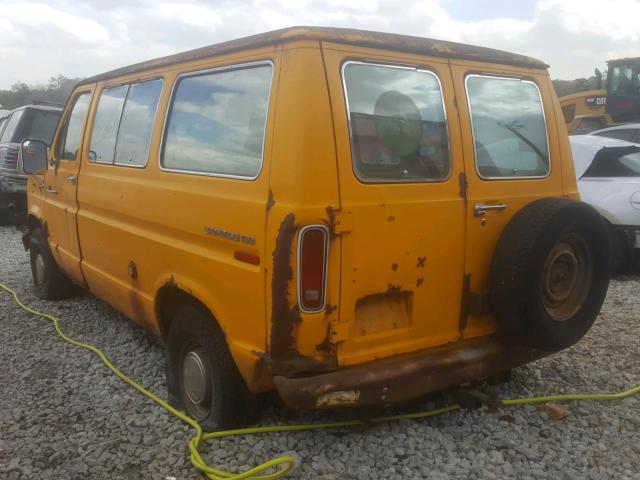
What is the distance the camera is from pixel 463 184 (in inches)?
127

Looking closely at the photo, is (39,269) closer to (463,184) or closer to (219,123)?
(219,123)

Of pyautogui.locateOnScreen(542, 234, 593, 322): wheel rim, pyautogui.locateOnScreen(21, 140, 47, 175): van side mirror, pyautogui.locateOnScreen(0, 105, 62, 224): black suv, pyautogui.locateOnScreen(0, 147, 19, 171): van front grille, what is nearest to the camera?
pyautogui.locateOnScreen(542, 234, 593, 322): wheel rim

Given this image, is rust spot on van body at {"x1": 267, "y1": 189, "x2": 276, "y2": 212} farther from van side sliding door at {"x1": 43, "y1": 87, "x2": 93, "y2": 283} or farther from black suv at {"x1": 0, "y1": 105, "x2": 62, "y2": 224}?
black suv at {"x1": 0, "y1": 105, "x2": 62, "y2": 224}

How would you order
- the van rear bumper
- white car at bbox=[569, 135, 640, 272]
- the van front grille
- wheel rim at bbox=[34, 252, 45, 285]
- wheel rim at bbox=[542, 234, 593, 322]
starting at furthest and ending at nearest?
the van front grille → white car at bbox=[569, 135, 640, 272] → wheel rim at bbox=[34, 252, 45, 285] → wheel rim at bbox=[542, 234, 593, 322] → the van rear bumper

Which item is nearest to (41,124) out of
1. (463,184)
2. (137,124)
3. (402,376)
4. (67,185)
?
(67,185)

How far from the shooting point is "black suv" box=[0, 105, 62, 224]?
10.5 meters

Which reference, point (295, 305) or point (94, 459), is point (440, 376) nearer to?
point (295, 305)

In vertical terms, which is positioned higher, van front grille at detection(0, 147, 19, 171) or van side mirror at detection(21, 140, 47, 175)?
van side mirror at detection(21, 140, 47, 175)

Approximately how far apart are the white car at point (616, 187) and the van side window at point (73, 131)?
4.90 metres

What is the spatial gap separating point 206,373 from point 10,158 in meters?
8.40

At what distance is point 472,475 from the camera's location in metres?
3.10

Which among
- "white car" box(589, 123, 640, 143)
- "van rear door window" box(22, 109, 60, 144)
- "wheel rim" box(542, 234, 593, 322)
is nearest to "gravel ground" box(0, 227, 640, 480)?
"wheel rim" box(542, 234, 593, 322)

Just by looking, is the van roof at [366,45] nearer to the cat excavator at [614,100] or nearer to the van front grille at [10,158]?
the van front grille at [10,158]

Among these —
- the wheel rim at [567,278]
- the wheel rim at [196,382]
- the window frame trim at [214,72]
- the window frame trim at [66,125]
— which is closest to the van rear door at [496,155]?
the wheel rim at [567,278]
